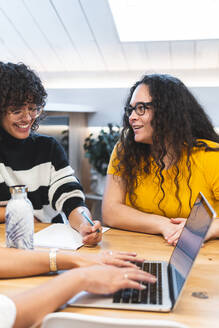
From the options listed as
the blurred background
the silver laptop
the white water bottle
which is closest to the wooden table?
the silver laptop

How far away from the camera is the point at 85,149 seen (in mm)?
4008

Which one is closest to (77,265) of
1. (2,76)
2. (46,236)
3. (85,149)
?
(46,236)

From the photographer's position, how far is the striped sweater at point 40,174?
1803 mm

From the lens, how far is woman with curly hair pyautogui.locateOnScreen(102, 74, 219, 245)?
170 centimetres

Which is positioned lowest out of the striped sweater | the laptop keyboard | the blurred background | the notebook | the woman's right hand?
the laptop keyboard

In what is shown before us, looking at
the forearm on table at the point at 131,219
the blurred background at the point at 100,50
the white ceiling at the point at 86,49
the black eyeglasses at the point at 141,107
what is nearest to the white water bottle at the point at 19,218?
the forearm on table at the point at 131,219

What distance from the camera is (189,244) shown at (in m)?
1.02

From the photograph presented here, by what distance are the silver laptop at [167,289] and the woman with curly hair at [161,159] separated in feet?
1.84

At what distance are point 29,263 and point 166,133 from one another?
968 millimetres

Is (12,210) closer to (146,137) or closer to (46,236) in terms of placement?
(46,236)

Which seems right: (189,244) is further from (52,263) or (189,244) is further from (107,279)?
(52,263)

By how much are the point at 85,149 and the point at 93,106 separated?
0.51m

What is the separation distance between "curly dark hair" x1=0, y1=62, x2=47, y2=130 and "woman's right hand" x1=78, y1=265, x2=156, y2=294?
95cm

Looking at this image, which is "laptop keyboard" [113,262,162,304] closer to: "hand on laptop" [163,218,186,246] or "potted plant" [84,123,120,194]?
"hand on laptop" [163,218,186,246]
